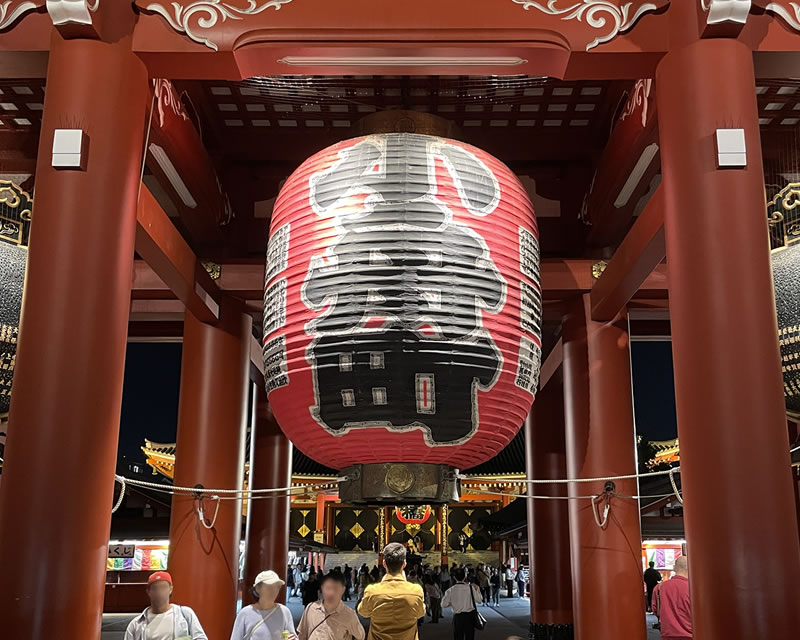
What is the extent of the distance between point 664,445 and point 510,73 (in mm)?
16194

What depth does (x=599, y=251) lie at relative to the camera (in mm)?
7320

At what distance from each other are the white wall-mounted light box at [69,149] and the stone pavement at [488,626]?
8.88 metres

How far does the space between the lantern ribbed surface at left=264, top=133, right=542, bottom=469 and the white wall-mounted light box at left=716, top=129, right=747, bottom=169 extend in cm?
97

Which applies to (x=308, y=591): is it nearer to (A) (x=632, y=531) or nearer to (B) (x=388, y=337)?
(A) (x=632, y=531)

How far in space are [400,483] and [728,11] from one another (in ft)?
8.86

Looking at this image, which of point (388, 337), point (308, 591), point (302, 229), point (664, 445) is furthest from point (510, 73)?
point (664, 445)

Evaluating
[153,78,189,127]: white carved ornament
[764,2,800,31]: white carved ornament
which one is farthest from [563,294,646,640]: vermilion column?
[153,78,189,127]: white carved ornament

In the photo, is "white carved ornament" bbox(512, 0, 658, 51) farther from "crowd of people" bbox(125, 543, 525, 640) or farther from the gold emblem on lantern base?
"crowd of people" bbox(125, 543, 525, 640)

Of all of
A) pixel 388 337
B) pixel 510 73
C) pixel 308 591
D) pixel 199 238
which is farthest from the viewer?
pixel 308 591

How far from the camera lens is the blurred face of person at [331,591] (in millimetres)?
4406

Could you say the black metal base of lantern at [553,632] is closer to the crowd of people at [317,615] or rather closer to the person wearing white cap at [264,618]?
the crowd of people at [317,615]

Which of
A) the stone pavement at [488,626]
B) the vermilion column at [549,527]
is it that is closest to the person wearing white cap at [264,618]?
the vermilion column at [549,527]

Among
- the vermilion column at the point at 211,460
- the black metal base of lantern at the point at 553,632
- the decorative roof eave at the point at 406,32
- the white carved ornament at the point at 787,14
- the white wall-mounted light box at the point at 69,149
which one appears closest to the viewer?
the white wall-mounted light box at the point at 69,149

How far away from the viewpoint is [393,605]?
176 inches
